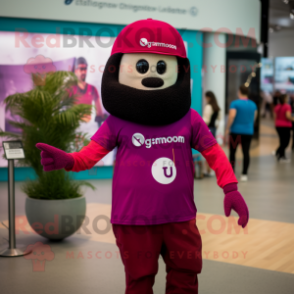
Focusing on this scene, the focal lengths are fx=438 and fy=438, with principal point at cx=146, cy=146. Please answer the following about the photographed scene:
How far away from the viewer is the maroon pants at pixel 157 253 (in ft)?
7.23

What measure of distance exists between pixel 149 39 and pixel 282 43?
21.5 m

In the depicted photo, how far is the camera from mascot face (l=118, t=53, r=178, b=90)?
91.0 inches

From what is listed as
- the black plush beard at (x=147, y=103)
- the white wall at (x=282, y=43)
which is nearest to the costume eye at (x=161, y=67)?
the black plush beard at (x=147, y=103)

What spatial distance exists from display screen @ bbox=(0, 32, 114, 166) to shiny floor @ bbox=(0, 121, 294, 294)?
2.33 metres

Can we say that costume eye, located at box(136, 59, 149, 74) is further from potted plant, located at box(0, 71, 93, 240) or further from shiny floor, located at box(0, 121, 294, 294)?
potted plant, located at box(0, 71, 93, 240)

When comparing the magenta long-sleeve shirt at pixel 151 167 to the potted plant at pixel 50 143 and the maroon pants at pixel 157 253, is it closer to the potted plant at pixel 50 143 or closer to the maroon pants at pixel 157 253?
the maroon pants at pixel 157 253

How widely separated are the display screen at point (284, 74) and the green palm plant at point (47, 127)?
70.1ft

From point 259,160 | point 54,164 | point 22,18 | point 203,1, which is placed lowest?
point 259,160

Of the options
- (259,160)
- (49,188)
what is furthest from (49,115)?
(259,160)

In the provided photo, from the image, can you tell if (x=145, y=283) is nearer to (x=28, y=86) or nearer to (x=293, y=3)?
(x=28, y=86)

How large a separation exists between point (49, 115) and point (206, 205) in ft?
8.89

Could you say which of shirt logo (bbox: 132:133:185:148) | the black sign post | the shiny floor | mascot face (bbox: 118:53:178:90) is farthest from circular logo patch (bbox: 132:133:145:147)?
the black sign post

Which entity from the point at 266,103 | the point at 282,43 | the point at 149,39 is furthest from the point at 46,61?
the point at 266,103

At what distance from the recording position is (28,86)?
7.66m
